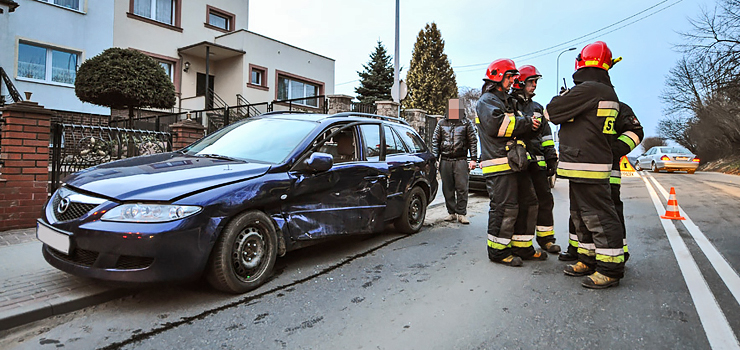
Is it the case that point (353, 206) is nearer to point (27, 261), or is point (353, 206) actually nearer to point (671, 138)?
point (27, 261)

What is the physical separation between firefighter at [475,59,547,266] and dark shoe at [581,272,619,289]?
2.29 feet

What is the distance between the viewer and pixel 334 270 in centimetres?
406

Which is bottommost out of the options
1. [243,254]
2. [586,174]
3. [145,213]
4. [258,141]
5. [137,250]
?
[243,254]

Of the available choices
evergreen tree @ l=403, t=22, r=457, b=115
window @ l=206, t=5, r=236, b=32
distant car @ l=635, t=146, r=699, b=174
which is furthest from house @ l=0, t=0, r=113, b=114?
distant car @ l=635, t=146, r=699, b=174

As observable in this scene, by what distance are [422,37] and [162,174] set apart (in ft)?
119

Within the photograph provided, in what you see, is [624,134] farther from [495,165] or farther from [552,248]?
[552,248]

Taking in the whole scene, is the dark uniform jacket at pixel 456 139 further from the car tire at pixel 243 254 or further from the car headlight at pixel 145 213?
the car headlight at pixel 145 213

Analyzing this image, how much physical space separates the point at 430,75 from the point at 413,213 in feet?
102

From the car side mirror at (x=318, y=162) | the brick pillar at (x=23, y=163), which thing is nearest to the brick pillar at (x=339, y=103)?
the brick pillar at (x=23, y=163)

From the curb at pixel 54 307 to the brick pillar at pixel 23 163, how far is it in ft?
9.58

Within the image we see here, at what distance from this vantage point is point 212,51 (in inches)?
725

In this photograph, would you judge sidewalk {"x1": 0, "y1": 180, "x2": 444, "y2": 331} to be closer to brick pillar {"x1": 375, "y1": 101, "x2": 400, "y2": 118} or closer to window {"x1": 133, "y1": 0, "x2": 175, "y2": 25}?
brick pillar {"x1": 375, "y1": 101, "x2": 400, "y2": 118}

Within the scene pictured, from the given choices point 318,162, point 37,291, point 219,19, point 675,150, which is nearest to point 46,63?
point 219,19

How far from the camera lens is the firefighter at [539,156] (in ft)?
14.8
